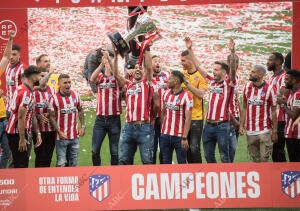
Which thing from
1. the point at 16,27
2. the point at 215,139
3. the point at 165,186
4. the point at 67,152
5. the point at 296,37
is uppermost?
the point at 16,27

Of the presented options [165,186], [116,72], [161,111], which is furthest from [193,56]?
[165,186]

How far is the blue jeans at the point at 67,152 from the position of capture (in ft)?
47.2

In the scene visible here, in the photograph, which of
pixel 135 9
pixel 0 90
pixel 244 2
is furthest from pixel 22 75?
pixel 244 2

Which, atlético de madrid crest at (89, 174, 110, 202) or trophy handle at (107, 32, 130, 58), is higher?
trophy handle at (107, 32, 130, 58)

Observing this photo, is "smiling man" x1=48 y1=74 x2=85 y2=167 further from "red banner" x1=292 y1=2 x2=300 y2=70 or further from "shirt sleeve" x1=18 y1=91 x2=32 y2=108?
"red banner" x1=292 y1=2 x2=300 y2=70

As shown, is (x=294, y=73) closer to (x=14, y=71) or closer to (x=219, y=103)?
(x=219, y=103)

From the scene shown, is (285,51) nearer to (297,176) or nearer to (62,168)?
(297,176)

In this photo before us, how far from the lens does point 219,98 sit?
14.4 metres

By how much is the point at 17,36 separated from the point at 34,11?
290mm

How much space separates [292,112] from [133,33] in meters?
1.70

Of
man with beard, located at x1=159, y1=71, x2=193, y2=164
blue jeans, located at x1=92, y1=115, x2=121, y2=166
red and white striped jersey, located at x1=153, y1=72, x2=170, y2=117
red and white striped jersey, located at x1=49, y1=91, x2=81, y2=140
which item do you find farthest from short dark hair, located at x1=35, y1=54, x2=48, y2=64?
man with beard, located at x1=159, y1=71, x2=193, y2=164

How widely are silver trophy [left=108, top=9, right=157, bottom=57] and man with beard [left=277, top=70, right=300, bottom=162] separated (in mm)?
1410

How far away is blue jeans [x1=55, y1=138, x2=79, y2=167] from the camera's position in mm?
14398

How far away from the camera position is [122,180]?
47.1 feet
